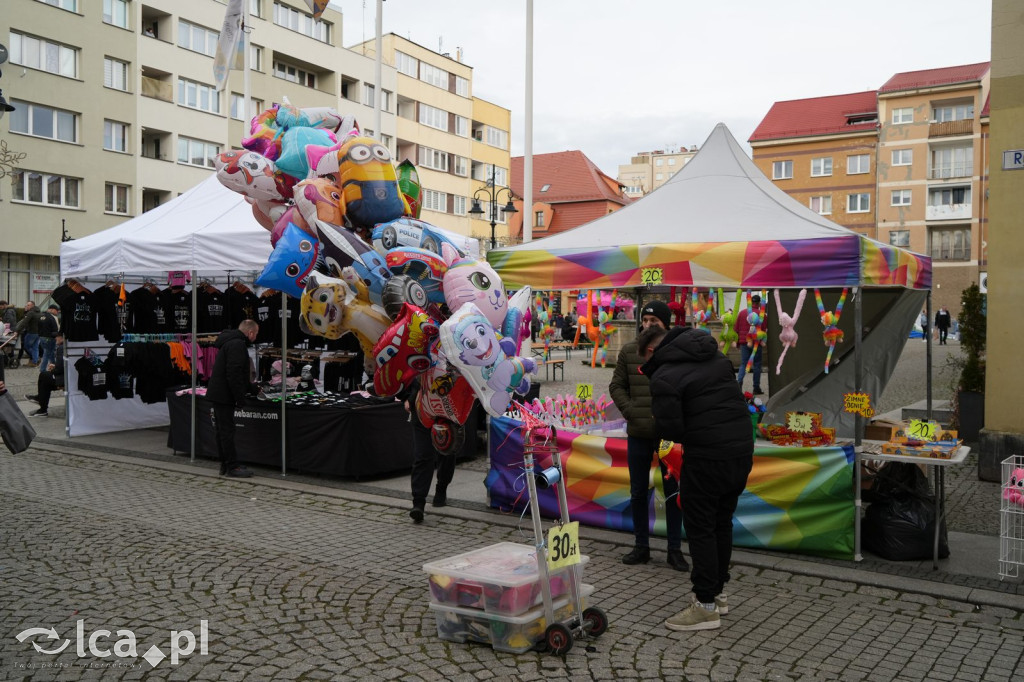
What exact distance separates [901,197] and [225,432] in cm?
5298

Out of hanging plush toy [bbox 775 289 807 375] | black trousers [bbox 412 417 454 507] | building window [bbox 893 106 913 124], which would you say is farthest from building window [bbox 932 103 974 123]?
black trousers [bbox 412 417 454 507]

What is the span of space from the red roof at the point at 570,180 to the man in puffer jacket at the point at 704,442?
5294 cm

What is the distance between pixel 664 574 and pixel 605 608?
35.1 inches

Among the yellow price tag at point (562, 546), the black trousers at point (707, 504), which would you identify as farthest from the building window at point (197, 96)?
the yellow price tag at point (562, 546)

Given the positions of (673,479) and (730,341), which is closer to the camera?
(673,479)

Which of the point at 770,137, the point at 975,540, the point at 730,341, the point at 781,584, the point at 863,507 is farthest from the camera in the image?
the point at 770,137

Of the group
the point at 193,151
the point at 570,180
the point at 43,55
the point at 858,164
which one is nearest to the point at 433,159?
the point at 570,180

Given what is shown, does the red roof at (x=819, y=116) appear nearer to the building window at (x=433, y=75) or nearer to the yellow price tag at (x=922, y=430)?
the building window at (x=433, y=75)

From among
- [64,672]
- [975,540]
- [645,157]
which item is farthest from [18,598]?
[645,157]

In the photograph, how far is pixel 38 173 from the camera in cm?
2930

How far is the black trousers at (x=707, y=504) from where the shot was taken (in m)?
4.84

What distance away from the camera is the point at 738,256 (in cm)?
645

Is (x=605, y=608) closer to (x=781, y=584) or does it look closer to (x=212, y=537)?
(x=781, y=584)

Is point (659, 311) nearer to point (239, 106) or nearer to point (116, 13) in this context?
point (116, 13)
